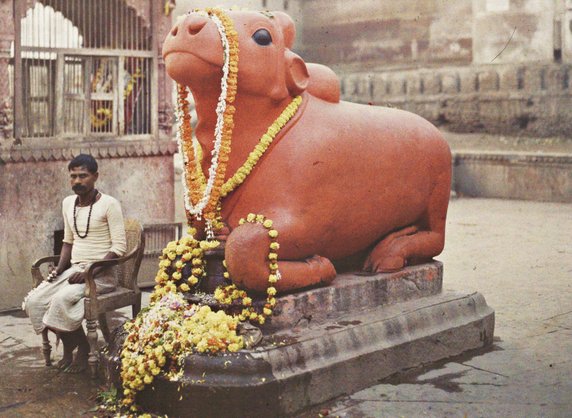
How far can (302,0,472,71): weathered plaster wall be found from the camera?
699 inches

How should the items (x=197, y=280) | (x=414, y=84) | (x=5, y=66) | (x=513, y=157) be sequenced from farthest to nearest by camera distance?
1. (x=414, y=84)
2. (x=513, y=157)
3. (x=5, y=66)
4. (x=197, y=280)

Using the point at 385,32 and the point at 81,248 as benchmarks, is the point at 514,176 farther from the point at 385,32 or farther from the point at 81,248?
the point at 81,248

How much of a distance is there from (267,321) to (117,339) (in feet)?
2.93

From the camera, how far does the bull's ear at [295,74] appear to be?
5.00 m

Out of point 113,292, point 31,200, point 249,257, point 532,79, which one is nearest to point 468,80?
point 532,79

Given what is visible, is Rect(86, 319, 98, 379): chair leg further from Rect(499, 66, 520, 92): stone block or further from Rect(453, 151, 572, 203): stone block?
Rect(499, 66, 520, 92): stone block

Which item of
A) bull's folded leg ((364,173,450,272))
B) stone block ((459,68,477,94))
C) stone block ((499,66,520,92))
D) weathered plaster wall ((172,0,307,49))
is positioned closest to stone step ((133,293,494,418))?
bull's folded leg ((364,173,450,272))

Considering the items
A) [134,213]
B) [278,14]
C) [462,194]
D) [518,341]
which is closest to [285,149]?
[278,14]

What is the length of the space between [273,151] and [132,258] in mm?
1407

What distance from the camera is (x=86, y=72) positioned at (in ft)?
25.2

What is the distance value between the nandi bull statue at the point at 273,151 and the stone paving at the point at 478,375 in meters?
0.85

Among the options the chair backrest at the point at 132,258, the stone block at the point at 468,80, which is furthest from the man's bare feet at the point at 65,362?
the stone block at the point at 468,80

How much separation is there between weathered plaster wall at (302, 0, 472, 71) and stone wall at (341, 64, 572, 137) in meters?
0.38

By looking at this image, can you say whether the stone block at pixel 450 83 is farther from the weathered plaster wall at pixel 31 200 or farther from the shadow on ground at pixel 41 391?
the shadow on ground at pixel 41 391
